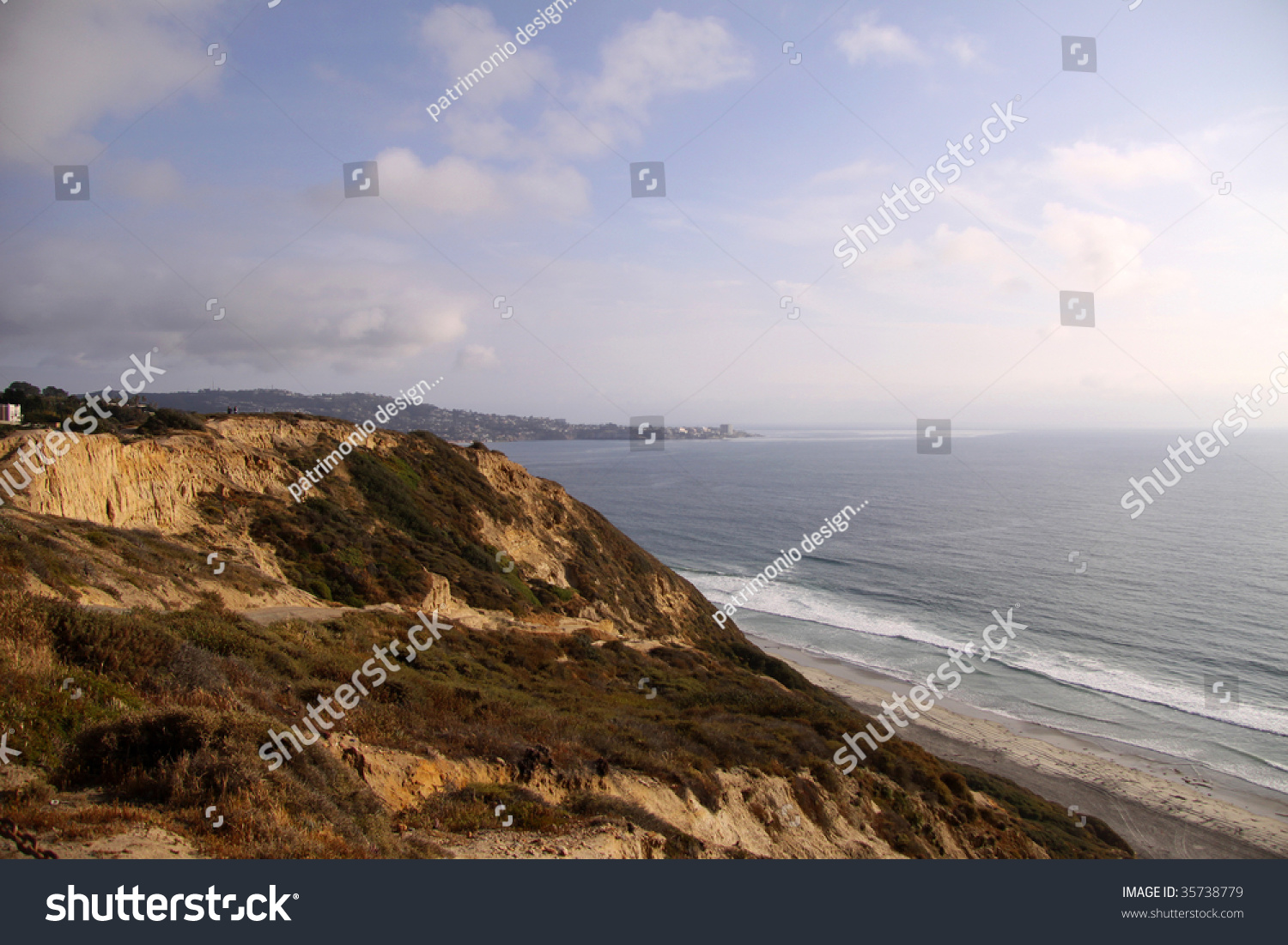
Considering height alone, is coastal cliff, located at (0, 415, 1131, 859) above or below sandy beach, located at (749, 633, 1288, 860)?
above

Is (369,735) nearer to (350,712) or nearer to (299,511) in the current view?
(350,712)

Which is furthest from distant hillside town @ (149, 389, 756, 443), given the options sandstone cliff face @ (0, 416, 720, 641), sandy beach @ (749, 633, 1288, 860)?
sandy beach @ (749, 633, 1288, 860)

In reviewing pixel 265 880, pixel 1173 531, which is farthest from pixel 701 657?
pixel 1173 531

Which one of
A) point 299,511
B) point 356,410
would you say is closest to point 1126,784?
point 299,511

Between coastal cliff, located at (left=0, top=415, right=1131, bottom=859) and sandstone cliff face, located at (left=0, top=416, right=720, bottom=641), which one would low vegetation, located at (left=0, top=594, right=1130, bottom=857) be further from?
sandstone cliff face, located at (left=0, top=416, right=720, bottom=641)

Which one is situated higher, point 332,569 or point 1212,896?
point 332,569

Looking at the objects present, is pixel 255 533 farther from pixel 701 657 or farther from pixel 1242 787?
pixel 1242 787
